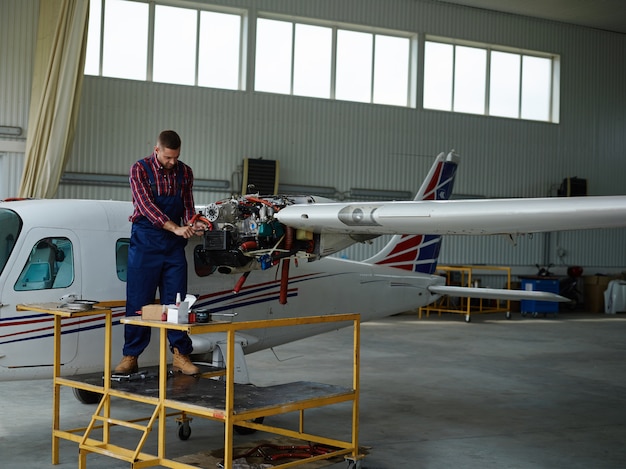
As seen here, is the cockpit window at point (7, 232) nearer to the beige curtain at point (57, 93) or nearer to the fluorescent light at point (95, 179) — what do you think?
the beige curtain at point (57, 93)

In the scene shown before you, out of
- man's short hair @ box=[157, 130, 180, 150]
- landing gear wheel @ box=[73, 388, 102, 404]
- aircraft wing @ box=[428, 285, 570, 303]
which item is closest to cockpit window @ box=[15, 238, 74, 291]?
man's short hair @ box=[157, 130, 180, 150]

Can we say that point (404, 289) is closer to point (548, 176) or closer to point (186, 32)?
point (186, 32)

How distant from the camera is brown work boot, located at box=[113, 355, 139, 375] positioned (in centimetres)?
581

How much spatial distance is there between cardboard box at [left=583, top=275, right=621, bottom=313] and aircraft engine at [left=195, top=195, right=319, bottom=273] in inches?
689

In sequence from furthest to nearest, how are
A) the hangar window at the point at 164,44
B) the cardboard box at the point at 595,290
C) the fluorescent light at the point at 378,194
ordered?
1. the cardboard box at the point at 595,290
2. the fluorescent light at the point at 378,194
3. the hangar window at the point at 164,44

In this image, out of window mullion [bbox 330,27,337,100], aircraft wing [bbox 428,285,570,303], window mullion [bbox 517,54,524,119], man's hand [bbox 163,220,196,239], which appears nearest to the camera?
man's hand [bbox 163,220,196,239]

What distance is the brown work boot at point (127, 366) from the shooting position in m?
5.81

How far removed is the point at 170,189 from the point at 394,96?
15144mm

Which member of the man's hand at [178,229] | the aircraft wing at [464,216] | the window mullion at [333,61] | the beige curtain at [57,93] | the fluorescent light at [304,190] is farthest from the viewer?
the window mullion at [333,61]

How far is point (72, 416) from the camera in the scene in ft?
24.9

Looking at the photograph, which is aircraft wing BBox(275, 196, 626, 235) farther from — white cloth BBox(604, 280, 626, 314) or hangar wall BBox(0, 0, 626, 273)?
white cloth BBox(604, 280, 626, 314)

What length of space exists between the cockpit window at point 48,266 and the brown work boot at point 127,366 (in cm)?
87

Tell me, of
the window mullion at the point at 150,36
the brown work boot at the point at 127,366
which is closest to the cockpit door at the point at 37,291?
the brown work boot at the point at 127,366

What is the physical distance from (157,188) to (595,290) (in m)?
18.6
